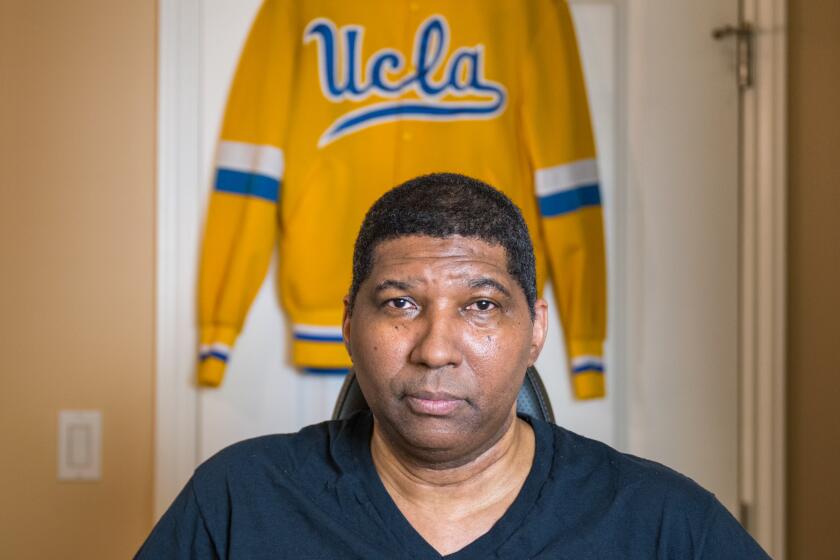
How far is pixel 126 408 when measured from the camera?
7.04 ft

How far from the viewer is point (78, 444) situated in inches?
84.0

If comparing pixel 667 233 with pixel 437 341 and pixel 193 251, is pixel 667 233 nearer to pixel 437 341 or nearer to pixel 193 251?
pixel 193 251

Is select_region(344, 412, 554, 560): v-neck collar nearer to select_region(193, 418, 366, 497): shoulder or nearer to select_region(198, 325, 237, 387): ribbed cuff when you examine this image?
select_region(193, 418, 366, 497): shoulder

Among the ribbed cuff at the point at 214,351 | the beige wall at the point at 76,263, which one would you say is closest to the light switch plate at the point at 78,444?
the beige wall at the point at 76,263

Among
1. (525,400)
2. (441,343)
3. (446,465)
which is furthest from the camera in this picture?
(525,400)

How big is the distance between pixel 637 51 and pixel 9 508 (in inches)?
68.6

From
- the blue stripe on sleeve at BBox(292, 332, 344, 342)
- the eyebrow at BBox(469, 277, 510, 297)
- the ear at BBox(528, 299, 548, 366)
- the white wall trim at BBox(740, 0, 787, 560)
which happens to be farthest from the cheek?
the white wall trim at BBox(740, 0, 787, 560)

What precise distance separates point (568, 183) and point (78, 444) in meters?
1.23

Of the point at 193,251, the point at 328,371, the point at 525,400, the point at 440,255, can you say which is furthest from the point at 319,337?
the point at 440,255

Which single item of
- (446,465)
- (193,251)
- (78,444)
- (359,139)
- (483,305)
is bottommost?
(78,444)

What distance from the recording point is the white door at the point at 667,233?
2.27 meters

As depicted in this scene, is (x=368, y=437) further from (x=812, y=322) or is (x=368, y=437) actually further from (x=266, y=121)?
(x=812, y=322)

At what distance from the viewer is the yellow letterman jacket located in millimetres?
2143

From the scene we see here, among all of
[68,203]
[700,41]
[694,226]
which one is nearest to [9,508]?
[68,203]
